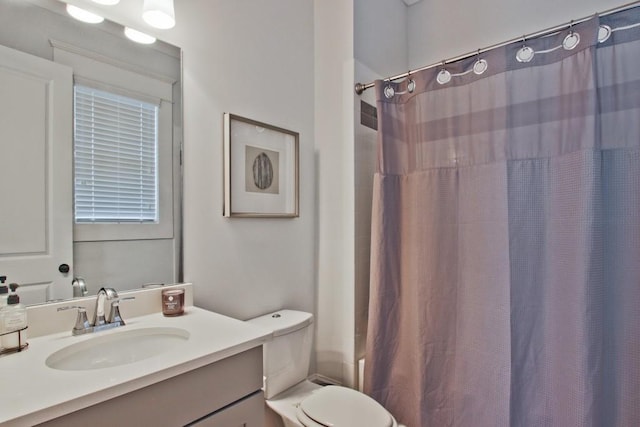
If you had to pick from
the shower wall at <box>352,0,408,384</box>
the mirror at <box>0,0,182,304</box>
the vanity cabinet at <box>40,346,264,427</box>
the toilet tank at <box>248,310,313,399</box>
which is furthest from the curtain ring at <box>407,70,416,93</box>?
the vanity cabinet at <box>40,346,264,427</box>

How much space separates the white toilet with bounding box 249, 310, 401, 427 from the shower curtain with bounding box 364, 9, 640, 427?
300mm

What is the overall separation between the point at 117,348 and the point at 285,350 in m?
0.63

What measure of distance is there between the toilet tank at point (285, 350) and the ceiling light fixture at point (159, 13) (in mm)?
1214

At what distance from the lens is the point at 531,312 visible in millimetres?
1287

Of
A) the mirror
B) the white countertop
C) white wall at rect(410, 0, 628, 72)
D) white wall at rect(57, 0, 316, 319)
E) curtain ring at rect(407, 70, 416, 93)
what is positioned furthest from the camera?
white wall at rect(410, 0, 628, 72)

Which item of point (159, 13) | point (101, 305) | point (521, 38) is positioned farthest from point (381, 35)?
point (101, 305)

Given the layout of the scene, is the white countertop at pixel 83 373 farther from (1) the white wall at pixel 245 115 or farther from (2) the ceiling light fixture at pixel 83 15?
(2) the ceiling light fixture at pixel 83 15

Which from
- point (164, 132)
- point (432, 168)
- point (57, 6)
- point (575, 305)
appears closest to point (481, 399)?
point (575, 305)

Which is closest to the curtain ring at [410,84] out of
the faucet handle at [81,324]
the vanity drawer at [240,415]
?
the vanity drawer at [240,415]

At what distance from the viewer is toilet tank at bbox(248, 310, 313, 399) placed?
4.44ft

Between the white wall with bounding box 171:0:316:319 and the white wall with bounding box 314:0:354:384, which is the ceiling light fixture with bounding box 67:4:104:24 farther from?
the white wall with bounding box 314:0:354:384

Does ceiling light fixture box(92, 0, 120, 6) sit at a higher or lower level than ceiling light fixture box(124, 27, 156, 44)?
higher

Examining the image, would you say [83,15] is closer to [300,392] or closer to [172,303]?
[172,303]

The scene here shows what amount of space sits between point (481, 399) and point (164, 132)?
5.36 ft
